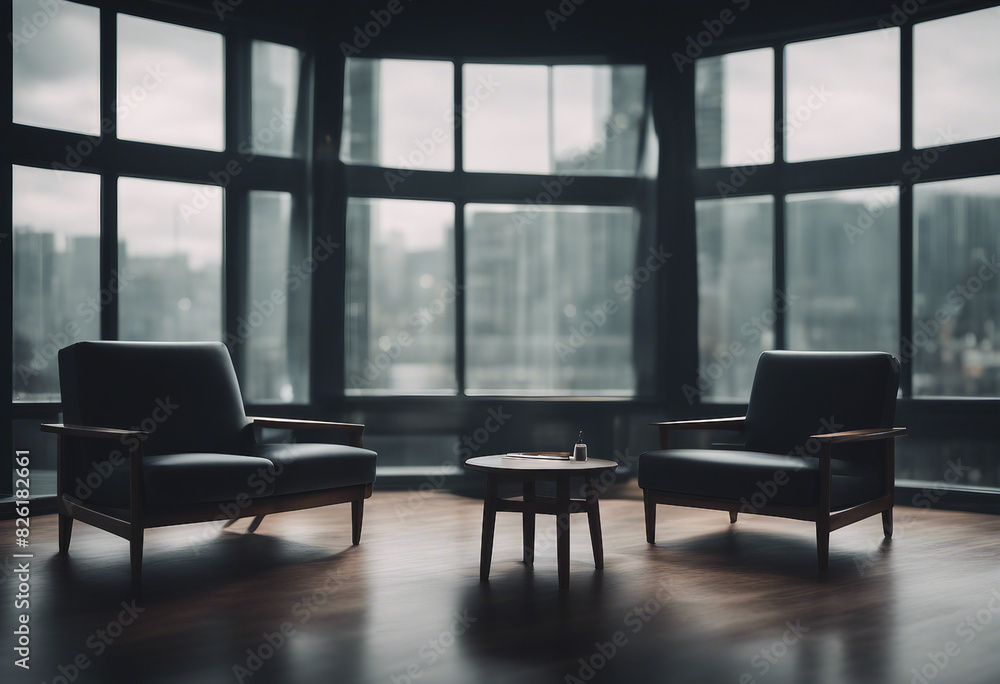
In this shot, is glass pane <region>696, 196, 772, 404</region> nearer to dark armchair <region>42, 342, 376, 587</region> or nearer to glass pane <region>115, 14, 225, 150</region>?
dark armchair <region>42, 342, 376, 587</region>

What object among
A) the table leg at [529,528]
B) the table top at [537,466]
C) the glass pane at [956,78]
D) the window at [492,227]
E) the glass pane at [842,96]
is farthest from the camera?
the window at [492,227]

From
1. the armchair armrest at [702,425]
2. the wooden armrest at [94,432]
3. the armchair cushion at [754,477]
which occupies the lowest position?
the armchair cushion at [754,477]

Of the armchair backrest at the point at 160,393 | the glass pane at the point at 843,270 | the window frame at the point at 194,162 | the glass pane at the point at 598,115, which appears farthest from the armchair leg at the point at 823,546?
A: the window frame at the point at 194,162

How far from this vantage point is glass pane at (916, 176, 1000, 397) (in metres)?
5.18

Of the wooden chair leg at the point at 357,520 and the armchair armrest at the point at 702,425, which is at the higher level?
the armchair armrest at the point at 702,425

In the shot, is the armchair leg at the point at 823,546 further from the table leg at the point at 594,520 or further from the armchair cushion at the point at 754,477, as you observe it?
the table leg at the point at 594,520

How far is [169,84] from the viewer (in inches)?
212

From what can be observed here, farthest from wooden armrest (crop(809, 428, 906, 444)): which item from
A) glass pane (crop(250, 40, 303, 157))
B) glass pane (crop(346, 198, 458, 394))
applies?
glass pane (crop(250, 40, 303, 157))

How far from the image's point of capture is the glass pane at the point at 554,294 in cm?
605

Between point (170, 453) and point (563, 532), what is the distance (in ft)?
6.37

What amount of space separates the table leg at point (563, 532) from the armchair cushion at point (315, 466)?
112 centimetres

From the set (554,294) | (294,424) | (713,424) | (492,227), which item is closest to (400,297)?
(492,227)

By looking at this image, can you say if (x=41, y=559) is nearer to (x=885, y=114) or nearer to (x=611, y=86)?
(x=611, y=86)

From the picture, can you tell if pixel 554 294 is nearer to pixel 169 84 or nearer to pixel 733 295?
pixel 733 295
